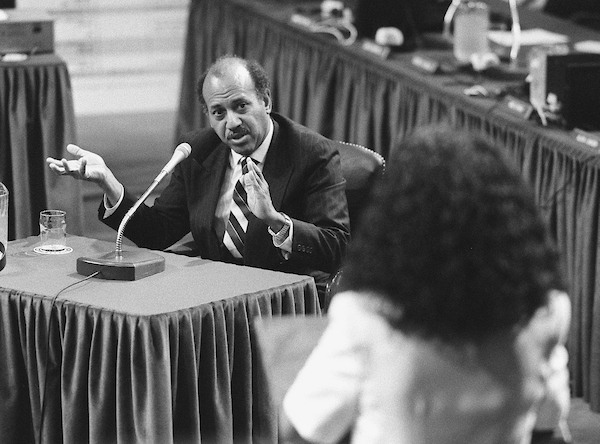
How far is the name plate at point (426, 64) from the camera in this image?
5047 millimetres

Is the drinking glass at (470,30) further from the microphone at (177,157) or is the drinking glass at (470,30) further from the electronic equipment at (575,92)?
the microphone at (177,157)

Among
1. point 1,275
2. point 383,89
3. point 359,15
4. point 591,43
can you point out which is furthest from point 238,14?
point 1,275

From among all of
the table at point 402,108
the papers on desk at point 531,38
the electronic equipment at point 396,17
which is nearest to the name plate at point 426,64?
the table at point 402,108

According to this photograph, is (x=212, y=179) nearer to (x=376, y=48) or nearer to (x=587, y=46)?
(x=376, y=48)

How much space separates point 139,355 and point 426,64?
8.81 ft

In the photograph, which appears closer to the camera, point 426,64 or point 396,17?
point 426,64

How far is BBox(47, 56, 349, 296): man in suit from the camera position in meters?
3.38

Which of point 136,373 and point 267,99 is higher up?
point 267,99

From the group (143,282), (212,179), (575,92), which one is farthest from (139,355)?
(575,92)

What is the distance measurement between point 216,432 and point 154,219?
0.84 meters

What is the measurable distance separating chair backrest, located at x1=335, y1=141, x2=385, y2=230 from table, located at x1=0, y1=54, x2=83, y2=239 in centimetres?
175

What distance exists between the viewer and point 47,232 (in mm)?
3281

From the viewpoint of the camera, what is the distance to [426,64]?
511 cm

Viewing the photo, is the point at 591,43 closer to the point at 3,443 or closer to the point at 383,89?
the point at 383,89
